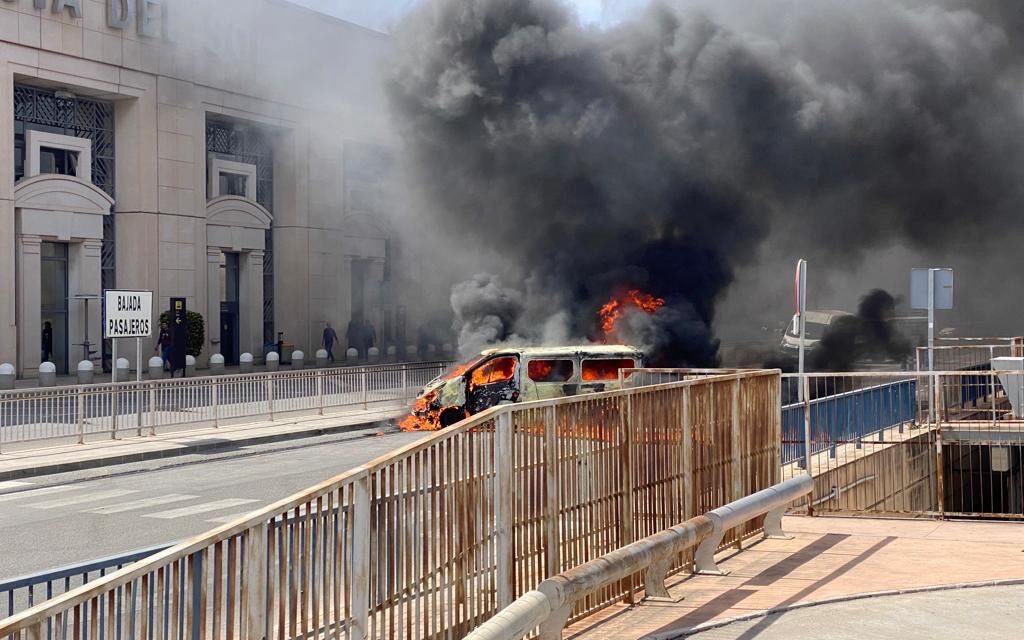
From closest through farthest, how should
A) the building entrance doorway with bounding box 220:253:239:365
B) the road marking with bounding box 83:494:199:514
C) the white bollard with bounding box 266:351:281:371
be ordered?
the road marking with bounding box 83:494:199:514, the white bollard with bounding box 266:351:281:371, the building entrance doorway with bounding box 220:253:239:365

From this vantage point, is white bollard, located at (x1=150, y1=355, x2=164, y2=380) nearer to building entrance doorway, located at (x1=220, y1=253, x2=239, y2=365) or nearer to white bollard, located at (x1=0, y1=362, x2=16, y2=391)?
white bollard, located at (x1=0, y1=362, x2=16, y2=391)

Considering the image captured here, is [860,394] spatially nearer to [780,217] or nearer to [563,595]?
[563,595]

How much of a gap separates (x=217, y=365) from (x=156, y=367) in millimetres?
3043

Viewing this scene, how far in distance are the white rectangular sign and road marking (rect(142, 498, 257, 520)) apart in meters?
6.67

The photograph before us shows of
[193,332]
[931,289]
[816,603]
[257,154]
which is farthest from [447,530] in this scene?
[257,154]

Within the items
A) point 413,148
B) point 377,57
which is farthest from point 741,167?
point 377,57

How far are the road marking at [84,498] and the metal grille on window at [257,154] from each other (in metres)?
23.5

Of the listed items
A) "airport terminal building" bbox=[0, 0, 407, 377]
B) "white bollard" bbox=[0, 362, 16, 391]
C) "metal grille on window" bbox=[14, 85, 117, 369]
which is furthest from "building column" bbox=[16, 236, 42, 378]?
"white bollard" bbox=[0, 362, 16, 391]

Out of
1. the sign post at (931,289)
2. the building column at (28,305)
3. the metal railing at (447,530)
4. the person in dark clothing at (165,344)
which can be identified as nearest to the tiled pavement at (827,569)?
the metal railing at (447,530)

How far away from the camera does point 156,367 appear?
1125 inches

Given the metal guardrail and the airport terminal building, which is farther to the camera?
the airport terminal building

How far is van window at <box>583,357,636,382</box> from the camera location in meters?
16.9

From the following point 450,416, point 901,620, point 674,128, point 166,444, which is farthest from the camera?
point 674,128

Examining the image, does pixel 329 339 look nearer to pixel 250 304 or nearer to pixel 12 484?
pixel 250 304
